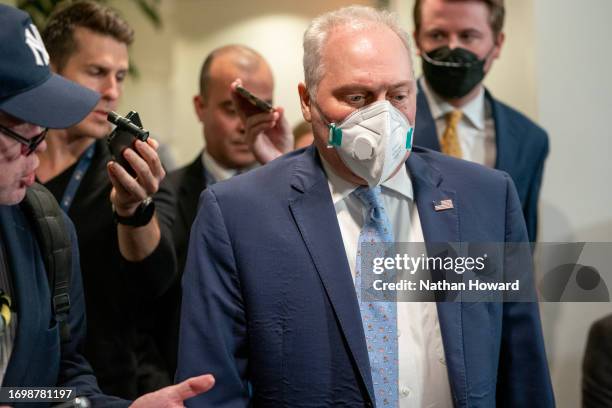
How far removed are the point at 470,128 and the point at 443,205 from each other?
1031 millimetres

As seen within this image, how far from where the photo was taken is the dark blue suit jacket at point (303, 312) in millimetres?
A: 1709

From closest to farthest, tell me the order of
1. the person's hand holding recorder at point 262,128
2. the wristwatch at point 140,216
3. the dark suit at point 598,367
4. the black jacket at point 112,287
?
the dark suit at point 598,367
the wristwatch at point 140,216
the black jacket at point 112,287
the person's hand holding recorder at point 262,128

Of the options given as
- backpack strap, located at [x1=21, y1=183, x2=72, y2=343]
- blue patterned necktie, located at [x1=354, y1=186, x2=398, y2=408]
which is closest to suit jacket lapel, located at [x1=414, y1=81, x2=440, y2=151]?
blue patterned necktie, located at [x1=354, y1=186, x2=398, y2=408]

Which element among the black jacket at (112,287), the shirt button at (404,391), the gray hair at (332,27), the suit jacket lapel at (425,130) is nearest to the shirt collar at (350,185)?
the gray hair at (332,27)

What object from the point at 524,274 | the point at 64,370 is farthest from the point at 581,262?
the point at 64,370

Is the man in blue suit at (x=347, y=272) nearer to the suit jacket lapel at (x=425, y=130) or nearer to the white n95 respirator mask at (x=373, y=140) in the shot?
the white n95 respirator mask at (x=373, y=140)

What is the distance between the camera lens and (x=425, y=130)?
2711 mm

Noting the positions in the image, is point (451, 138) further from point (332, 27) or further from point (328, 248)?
point (328, 248)

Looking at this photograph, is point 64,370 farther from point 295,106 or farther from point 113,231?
point 295,106

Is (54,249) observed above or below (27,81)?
below

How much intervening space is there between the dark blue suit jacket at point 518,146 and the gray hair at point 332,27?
86 centimetres

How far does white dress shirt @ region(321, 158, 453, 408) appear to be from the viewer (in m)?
1.74

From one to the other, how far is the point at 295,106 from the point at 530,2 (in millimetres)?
1982

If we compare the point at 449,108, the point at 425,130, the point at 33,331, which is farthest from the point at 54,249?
the point at 449,108
